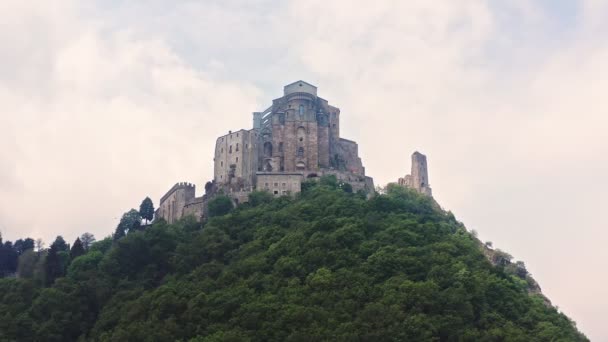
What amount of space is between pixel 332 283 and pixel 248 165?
105ft

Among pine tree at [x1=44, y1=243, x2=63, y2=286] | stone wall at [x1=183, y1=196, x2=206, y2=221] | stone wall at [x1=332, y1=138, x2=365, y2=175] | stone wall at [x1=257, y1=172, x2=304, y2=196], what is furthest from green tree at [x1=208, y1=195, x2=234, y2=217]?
stone wall at [x1=332, y1=138, x2=365, y2=175]

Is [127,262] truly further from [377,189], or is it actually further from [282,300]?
[377,189]

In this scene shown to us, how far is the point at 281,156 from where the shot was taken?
313 feet

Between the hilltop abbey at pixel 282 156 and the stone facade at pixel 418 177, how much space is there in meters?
7.60

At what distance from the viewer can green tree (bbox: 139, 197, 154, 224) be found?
100812mm

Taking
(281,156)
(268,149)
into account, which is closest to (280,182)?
(281,156)

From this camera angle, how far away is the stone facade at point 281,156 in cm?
9175

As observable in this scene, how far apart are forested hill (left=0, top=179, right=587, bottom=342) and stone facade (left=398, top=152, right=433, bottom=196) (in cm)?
2098

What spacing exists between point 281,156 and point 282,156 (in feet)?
0.56

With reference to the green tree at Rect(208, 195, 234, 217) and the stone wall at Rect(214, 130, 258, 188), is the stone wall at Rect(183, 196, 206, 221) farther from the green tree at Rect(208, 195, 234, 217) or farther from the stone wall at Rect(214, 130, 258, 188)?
the stone wall at Rect(214, 130, 258, 188)

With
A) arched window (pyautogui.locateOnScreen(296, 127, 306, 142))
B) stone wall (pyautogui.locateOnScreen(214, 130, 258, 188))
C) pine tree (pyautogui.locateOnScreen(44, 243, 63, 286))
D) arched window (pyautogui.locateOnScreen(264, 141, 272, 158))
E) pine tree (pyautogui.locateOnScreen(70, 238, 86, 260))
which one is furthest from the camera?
arched window (pyautogui.locateOnScreen(296, 127, 306, 142))

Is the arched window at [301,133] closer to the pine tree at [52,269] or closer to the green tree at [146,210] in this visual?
the green tree at [146,210]

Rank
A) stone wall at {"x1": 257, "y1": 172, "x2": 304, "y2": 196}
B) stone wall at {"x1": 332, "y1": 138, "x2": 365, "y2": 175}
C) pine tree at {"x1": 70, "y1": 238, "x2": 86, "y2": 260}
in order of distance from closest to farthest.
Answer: pine tree at {"x1": 70, "y1": 238, "x2": 86, "y2": 260}
stone wall at {"x1": 257, "y1": 172, "x2": 304, "y2": 196}
stone wall at {"x1": 332, "y1": 138, "x2": 365, "y2": 175}

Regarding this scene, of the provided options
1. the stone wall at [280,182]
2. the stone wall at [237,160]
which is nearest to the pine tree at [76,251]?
the stone wall at [237,160]
